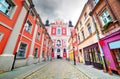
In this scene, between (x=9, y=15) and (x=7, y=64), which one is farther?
(x=9, y=15)

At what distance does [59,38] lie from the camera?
41.1 m

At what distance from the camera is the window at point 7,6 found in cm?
640

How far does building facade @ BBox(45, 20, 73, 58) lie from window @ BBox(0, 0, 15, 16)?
32.7 metres

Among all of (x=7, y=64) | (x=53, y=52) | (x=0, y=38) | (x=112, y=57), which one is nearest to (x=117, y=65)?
(x=112, y=57)

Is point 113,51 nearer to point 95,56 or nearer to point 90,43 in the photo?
point 95,56

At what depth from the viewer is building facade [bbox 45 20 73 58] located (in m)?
38.8

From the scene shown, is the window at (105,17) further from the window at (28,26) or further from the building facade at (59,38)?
the building facade at (59,38)

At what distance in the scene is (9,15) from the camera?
7.13m

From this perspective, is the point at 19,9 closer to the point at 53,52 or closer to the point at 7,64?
the point at 7,64

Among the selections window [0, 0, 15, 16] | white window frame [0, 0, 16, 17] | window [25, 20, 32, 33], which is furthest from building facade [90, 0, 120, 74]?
window [25, 20, 32, 33]

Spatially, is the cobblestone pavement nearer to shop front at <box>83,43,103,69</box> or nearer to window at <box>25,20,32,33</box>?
shop front at <box>83,43,103,69</box>

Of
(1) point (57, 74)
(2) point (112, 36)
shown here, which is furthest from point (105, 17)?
(1) point (57, 74)

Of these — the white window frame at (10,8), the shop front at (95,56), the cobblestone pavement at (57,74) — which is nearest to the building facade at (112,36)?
the shop front at (95,56)

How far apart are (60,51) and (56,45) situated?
4.33 meters
